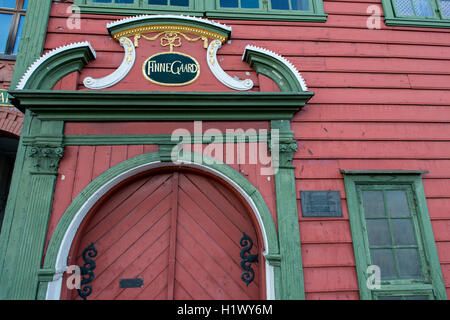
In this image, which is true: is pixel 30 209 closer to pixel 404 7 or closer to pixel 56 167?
pixel 56 167

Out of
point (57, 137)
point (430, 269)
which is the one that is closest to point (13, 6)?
point (57, 137)

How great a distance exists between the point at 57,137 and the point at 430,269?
4.62m

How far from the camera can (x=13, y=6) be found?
4.93 metres

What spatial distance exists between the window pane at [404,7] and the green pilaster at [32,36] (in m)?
5.16

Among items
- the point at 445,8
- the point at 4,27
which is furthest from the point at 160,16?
the point at 445,8

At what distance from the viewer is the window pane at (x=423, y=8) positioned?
4094 mm

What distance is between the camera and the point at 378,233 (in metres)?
3.08

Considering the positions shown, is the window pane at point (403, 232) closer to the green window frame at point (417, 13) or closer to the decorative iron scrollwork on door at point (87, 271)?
the green window frame at point (417, 13)

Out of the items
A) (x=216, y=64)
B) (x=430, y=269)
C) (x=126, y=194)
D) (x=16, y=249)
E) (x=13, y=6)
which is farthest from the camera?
(x=13, y=6)

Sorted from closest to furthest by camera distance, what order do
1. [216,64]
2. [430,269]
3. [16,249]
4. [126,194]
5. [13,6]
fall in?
1. [16,249]
2. [430,269]
3. [126,194]
4. [216,64]
5. [13,6]

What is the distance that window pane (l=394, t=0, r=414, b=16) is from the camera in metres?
4.02

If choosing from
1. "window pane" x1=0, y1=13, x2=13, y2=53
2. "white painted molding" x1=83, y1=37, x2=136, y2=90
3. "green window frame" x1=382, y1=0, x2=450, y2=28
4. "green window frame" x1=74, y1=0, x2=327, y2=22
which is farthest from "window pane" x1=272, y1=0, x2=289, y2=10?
"window pane" x1=0, y1=13, x2=13, y2=53

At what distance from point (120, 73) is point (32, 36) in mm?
1305

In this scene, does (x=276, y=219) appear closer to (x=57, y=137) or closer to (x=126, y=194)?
(x=126, y=194)
